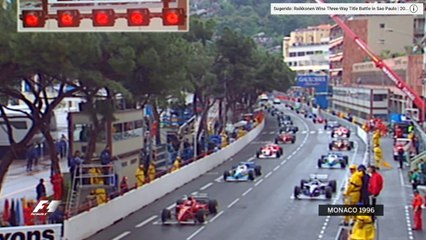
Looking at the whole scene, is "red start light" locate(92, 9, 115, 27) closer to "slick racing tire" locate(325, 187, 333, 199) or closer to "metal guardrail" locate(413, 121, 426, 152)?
"slick racing tire" locate(325, 187, 333, 199)

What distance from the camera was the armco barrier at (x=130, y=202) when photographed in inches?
1165

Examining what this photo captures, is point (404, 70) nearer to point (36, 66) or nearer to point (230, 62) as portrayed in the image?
point (230, 62)

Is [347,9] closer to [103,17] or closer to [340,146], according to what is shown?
[103,17]

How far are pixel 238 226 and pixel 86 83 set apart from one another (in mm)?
7905

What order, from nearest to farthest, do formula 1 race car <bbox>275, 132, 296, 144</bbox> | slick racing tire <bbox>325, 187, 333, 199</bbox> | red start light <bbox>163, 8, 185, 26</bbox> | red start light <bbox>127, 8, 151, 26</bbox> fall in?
red start light <bbox>163, 8, 185, 26</bbox> < red start light <bbox>127, 8, 151, 26</bbox> < slick racing tire <bbox>325, 187, 333, 199</bbox> < formula 1 race car <bbox>275, 132, 296, 144</bbox>

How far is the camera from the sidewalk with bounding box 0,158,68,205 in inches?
1641

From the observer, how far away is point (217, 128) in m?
95.4

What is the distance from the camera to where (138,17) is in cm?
1725

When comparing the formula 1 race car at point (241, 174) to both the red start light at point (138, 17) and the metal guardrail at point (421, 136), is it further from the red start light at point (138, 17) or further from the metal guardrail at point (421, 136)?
the red start light at point (138, 17)

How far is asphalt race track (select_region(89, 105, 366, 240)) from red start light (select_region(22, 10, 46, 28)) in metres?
13.8

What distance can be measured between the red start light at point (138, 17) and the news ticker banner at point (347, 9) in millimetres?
2371

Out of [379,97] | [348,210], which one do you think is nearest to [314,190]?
[348,210]

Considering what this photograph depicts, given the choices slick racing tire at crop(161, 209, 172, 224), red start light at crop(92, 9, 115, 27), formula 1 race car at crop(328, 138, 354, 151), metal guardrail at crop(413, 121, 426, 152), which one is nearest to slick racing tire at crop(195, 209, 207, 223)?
slick racing tire at crop(161, 209, 172, 224)

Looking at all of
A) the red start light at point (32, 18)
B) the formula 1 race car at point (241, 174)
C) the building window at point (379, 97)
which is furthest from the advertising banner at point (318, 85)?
the red start light at point (32, 18)
